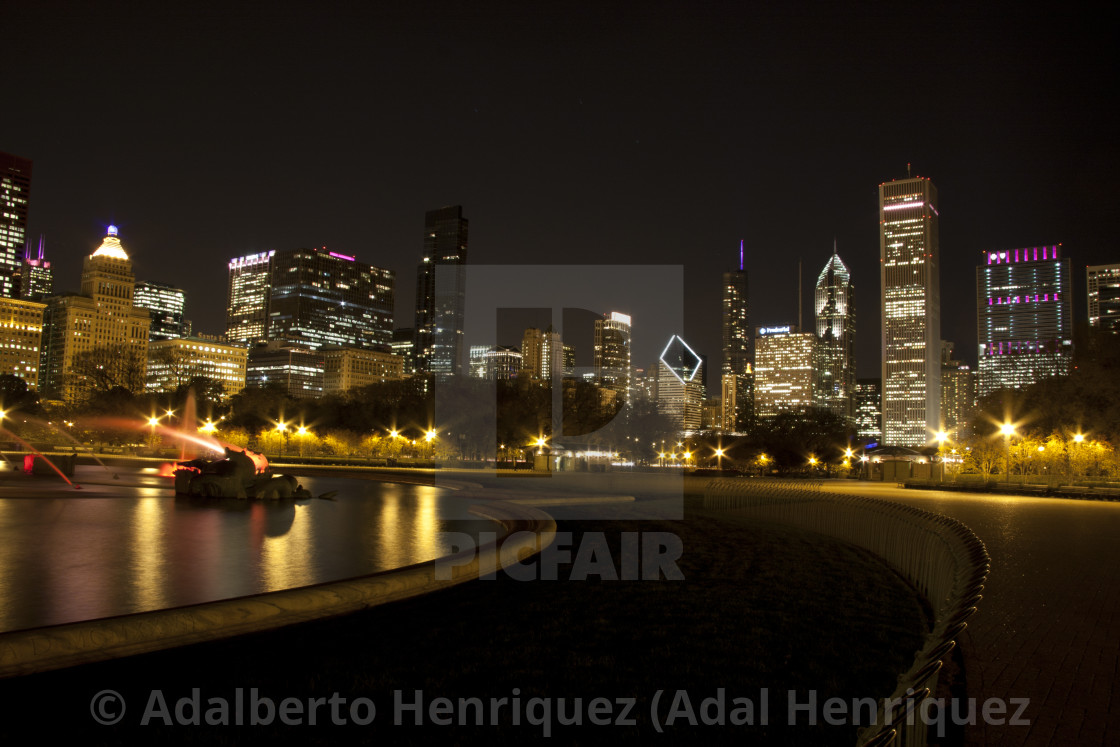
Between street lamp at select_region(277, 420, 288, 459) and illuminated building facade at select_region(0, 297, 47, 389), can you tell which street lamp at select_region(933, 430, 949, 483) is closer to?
street lamp at select_region(277, 420, 288, 459)

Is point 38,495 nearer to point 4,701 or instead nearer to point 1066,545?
point 4,701

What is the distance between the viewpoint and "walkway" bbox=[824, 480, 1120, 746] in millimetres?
4727

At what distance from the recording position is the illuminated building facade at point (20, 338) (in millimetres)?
128750

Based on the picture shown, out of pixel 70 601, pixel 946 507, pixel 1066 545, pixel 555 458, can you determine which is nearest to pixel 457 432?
pixel 555 458

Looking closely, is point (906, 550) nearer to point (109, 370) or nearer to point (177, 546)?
point (177, 546)

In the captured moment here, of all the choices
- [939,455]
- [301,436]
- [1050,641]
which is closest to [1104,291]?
[939,455]

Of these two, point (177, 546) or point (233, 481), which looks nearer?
point (177, 546)

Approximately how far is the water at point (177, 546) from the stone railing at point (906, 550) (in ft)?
20.3

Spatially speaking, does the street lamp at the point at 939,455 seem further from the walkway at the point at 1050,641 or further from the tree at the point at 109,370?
the tree at the point at 109,370

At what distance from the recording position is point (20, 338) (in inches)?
5167

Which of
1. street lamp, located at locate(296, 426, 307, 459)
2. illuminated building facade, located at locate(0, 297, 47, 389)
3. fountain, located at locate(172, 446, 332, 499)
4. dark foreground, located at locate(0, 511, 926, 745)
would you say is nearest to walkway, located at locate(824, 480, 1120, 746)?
dark foreground, located at locate(0, 511, 926, 745)

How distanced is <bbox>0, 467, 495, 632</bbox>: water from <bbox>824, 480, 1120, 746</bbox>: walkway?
646 cm

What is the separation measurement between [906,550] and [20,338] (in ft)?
514

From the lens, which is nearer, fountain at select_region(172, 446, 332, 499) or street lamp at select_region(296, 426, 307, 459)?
fountain at select_region(172, 446, 332, 499)
